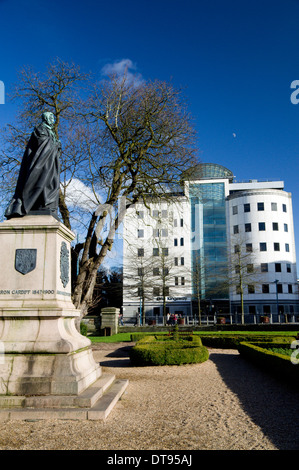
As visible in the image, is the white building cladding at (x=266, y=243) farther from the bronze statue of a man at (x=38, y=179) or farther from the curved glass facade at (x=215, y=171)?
the bronze statue of a man at (x=38, y=179)

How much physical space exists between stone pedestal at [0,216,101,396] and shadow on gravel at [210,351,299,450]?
9.80 ft

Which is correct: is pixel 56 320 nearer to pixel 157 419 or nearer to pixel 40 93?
pixel 157 419

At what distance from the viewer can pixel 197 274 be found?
44.6 m

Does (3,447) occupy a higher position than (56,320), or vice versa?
(56,320)

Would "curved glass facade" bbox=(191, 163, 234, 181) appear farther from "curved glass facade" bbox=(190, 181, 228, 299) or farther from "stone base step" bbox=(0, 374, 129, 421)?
"stone base step" bbox=(0, 374, 129, 421)

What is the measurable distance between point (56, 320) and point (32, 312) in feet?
1.40

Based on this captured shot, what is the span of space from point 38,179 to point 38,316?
2.72 m

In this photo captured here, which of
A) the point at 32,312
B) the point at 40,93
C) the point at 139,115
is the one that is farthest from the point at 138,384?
the point at 40,93

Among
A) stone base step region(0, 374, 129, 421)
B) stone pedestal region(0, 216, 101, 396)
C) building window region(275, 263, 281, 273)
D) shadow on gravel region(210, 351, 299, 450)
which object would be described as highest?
building window region(275, 263, 281, 273)

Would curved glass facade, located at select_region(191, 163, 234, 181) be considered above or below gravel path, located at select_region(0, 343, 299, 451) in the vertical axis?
above

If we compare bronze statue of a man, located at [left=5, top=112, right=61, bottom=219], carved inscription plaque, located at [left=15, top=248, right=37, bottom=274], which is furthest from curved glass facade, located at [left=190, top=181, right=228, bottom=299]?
carved inscription plaque, located at [left=15, top=248, right=37, bottom=274]

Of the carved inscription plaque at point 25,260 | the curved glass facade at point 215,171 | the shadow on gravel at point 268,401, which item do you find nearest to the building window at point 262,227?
the curved glass facade at point 215,171

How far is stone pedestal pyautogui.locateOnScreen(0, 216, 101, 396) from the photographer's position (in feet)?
19.8

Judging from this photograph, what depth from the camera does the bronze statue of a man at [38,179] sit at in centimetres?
738
